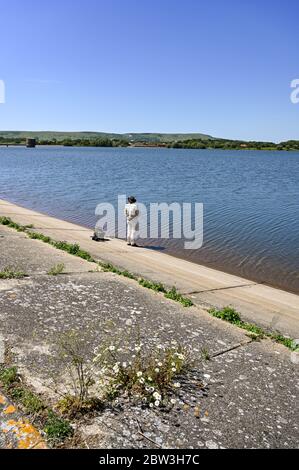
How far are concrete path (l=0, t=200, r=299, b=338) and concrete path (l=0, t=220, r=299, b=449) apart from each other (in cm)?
157

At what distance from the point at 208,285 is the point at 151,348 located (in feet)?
19.9

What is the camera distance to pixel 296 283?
1595 cm

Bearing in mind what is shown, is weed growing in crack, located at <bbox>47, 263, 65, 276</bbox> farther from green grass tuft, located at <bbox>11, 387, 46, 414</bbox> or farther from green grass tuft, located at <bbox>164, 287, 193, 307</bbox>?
green grass tuft, located at <bbox>11, 387, 46, 414</bbox>

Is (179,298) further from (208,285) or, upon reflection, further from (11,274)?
(11,274)

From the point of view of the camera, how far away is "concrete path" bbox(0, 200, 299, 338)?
419 inches

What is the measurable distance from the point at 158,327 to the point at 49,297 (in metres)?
2.85

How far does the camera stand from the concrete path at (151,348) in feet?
17.1

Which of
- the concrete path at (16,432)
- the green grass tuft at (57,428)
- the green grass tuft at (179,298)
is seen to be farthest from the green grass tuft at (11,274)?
the green grass tuft at (57,428)

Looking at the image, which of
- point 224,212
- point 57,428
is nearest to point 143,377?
point 57,428

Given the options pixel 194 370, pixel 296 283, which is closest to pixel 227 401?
pixel 194 370

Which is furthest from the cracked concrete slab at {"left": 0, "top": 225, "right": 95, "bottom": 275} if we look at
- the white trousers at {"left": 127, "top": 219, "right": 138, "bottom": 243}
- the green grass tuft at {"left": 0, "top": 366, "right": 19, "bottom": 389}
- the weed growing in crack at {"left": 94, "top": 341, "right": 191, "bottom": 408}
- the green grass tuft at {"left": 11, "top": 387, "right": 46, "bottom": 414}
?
the green grass tuft at {"left": 11, "top": 387, "right": 46, "bottom": 414}

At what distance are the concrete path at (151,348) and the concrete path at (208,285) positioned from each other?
1.57 metres

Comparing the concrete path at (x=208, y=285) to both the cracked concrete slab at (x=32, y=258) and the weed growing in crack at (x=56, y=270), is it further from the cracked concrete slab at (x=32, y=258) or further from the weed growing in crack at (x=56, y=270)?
the weed growing in crack at (x=56, y=270)

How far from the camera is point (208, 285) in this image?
1316 centimetres
